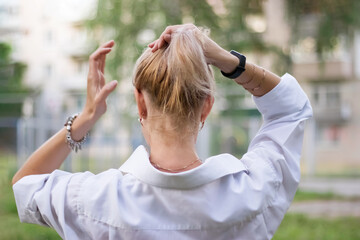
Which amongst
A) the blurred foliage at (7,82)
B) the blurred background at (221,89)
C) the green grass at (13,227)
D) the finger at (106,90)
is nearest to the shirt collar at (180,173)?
the finger at (106,90)

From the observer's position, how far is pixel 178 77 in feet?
2.49

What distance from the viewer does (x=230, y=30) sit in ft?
19.6

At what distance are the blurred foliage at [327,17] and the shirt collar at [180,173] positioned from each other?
5.21 metres

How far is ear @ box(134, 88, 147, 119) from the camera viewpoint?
2.69 ft

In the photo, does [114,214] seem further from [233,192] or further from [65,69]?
[65,69]

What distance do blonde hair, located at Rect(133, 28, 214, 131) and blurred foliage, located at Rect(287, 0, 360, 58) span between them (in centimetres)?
519

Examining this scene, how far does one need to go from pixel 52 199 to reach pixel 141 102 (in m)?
0.22

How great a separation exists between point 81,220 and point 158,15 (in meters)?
5.38

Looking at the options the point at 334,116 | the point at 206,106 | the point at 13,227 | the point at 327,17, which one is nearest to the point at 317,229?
the point at 327,17


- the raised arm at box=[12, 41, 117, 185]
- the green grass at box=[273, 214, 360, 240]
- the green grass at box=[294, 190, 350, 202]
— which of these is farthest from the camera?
the green grass at box=[294, 190, 350, 202]

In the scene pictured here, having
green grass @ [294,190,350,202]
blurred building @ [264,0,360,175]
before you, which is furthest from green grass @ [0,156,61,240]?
blurred building @ [264,0,360,175]

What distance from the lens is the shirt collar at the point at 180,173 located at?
30.1 inches

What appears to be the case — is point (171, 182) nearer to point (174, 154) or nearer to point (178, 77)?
point (174, 154)

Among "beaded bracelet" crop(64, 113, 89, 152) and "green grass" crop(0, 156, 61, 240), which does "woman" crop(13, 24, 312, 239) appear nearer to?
"beaded bracelet" crop(64, 113, 89, 152)
